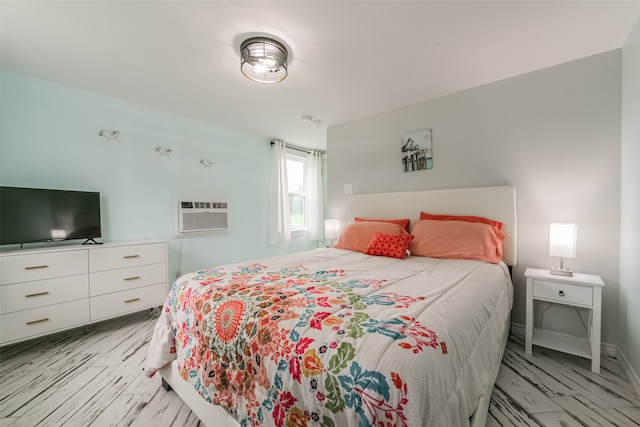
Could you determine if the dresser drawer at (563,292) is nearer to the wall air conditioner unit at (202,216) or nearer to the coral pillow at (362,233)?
the coral pillow at (362,233)

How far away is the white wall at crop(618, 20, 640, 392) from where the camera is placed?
156cm

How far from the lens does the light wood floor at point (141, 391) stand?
4.37ft

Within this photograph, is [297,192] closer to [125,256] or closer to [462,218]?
[125,256]

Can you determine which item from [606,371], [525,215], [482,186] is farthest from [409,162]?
[606,371]

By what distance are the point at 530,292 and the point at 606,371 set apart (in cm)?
62

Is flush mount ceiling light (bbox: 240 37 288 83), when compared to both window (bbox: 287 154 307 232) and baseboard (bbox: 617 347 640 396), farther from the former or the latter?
baseboard (bbox: 617 347 640 396)

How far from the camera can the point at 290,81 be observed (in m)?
Result: 2.30

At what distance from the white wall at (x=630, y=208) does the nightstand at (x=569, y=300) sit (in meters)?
0.16

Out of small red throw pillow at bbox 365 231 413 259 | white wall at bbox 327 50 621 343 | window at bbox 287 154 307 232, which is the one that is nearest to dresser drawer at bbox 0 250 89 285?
small red throw pillow at bbox 365 231 413 259

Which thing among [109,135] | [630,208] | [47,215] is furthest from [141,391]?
[630,208]

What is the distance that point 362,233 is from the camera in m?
2.56

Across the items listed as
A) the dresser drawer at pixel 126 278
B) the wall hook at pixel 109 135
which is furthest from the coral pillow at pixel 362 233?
the wall hook at pixel 109 135

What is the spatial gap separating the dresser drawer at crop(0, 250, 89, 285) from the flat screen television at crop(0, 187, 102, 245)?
0.20 m

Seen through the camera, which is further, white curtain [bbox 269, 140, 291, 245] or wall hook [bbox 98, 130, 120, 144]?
white curtain [bbox 269, 140, 291, 245]
